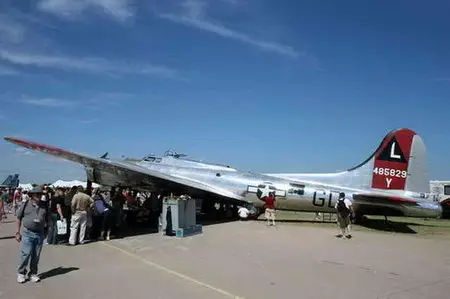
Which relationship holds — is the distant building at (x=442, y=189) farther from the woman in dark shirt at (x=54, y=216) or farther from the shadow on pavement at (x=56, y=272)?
the shadow on pavement at (x=56, y=272)

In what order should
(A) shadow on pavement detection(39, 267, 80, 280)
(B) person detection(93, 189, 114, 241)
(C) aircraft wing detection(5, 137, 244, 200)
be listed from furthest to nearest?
(C) aircraft wing detection(5, 137, 244, 200), (B) person detection(93, 189, 114, 241), (A) shadow on pavement detection(39, 267, 80, 280)

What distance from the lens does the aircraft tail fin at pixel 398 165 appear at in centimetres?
2055

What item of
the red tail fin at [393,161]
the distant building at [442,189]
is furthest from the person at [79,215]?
the distant building at [442,189]

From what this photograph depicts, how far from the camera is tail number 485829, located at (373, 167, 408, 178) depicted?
68.0 feet

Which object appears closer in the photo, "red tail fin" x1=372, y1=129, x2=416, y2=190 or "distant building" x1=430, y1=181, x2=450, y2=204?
"red tail fin" x1=372, y1=129, x2=416, y2=190

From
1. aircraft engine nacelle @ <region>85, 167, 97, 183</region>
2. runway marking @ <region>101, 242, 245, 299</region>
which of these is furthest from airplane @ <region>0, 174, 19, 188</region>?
runway marking @ <region>101, 242, 245, 299</region>

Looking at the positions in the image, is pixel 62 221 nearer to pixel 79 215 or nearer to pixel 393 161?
pixel 79 215

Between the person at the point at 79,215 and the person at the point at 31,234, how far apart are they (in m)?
4.54

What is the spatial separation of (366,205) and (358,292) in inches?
532

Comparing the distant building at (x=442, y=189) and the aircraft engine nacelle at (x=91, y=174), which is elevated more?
the distant building at (x=442, y=189)

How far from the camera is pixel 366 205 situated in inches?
799

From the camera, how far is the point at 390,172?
826 inches

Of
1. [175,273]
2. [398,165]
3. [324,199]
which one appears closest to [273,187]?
[324,199]

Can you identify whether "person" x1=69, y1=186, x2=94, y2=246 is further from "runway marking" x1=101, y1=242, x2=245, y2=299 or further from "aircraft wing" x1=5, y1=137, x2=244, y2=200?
"aircraft wing" x1=5, y1=137, x2=244, y2=200
